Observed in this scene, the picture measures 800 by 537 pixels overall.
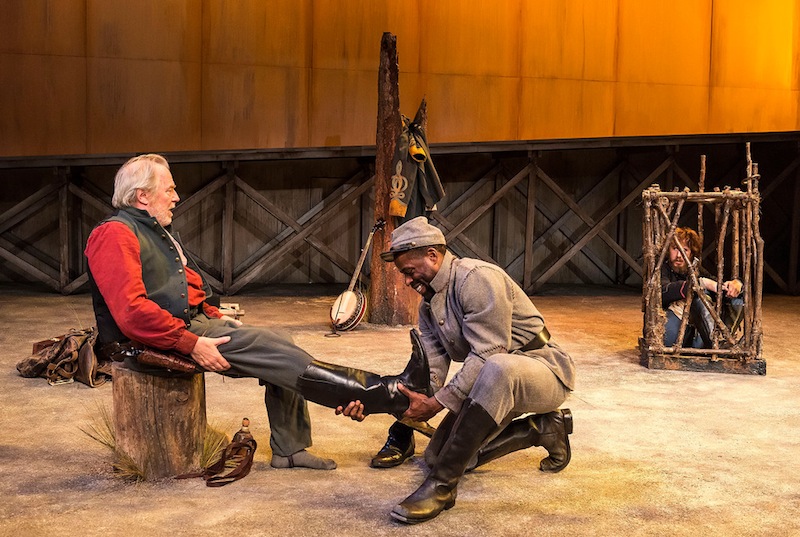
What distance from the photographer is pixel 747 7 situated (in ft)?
39.9

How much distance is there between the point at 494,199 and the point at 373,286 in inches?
137

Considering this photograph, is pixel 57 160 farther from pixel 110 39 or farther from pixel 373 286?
pixel 373 286

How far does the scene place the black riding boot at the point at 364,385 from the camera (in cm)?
400

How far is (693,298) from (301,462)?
3.76 m

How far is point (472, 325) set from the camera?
3963 millimetres

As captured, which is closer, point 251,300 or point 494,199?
point 251,300

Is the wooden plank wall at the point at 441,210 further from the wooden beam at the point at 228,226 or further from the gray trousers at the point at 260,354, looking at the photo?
the gray trousers at the point at 260,354

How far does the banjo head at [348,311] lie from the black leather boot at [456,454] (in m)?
4.48

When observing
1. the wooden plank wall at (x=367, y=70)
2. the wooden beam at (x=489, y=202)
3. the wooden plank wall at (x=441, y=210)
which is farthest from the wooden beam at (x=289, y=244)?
the wooden beam at (x=489, y=202)

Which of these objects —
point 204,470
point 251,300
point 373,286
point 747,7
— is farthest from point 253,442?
point 747,7

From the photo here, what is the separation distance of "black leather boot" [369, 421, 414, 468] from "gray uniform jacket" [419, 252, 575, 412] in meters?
0.35

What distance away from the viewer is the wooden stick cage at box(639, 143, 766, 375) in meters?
6.77

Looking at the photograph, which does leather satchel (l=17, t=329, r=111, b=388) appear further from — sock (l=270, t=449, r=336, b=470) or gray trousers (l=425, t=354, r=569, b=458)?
gray trousers (l=425, t=354, r=569, b=458)

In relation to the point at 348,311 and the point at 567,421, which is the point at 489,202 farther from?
the point at 567,421
